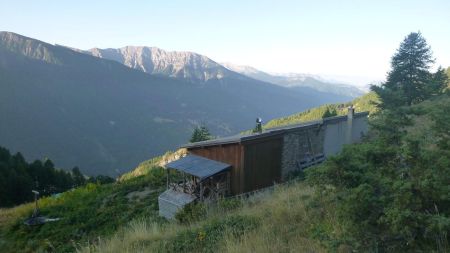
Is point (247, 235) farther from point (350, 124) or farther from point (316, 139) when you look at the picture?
point (350, 124)

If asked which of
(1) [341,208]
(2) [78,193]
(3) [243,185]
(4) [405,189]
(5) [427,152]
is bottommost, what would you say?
(2) [78,193]

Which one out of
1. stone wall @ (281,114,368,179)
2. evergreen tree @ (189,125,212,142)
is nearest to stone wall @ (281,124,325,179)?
stone wall @ (281,114,368,179)

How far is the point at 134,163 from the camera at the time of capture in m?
190

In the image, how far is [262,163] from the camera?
66.2ft

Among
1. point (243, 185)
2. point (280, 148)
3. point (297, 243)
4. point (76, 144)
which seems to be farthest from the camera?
point (76, 144)

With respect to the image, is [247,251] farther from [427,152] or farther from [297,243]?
[427,152]

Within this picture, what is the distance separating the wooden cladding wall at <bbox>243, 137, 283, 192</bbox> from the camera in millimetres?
19469

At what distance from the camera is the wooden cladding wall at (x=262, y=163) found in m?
19.5

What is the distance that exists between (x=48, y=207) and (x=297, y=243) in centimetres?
2534

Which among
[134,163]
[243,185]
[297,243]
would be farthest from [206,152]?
[134,163]

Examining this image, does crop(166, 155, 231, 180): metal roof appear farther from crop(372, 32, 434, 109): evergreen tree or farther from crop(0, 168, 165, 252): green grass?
crop(372, 32, 434, 109): evergreen tree

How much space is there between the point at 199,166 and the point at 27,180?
99.4 feet

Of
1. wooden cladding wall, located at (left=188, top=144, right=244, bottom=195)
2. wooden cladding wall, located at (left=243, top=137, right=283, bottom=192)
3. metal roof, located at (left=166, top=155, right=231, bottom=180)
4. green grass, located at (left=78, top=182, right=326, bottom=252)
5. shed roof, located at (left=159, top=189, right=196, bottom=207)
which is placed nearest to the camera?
green grass, located at (left=78, top=182, right=326, bottom=252)

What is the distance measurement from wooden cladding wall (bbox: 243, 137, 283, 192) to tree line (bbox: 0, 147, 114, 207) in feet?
84.7
